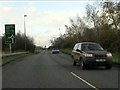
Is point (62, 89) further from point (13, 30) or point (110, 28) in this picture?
point (110, 28)

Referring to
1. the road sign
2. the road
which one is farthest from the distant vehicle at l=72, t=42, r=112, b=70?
the road sign

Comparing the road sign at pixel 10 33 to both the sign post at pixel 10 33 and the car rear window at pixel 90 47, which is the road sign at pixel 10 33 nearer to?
the sign post at pixel 10 33

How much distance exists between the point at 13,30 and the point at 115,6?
46.4 ft

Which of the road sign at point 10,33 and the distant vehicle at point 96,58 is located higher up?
the road sign at point 10,33

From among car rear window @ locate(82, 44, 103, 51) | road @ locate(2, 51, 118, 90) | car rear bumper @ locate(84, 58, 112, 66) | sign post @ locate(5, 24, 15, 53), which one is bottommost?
road @ locate(2, 51, 118, 90)

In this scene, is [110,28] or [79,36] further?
[79,36]

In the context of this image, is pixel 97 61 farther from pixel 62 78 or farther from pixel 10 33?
pixel 10 33

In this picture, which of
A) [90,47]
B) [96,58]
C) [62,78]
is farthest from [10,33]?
[62,78]

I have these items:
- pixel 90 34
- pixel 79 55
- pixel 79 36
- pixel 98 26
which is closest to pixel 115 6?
pixel 98 26

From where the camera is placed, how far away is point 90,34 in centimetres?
6444

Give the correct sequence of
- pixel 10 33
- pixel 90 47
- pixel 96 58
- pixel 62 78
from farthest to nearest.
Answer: pixel 10 33
pixel 90 47
pixel 96 58
pixel 62 78

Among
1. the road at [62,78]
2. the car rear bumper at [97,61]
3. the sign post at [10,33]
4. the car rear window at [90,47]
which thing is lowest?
the road at [62,78]

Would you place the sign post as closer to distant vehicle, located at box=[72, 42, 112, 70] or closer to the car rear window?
the car rear window

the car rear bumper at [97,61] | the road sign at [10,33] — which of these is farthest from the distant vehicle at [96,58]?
the road sign at [10,33]
